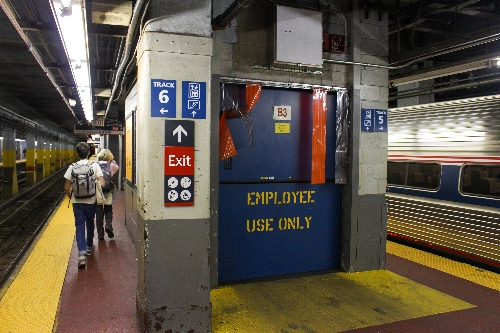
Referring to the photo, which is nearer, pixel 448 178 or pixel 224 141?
pixel 224 141

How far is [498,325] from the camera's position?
4410 mm

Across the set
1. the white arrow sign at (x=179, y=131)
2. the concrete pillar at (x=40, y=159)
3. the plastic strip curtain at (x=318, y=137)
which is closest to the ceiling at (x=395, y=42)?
the plastic strip curtain at (x=318, y=137)

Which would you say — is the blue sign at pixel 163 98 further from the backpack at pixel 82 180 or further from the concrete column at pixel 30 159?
the concrete column at pixel 30 159

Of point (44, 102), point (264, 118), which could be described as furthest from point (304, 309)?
point (44, 102)

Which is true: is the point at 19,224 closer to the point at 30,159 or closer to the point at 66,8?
the point at 66,8

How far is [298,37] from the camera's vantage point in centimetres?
542

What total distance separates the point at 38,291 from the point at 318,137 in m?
4.49

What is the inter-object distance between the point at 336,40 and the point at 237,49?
5.39 ft

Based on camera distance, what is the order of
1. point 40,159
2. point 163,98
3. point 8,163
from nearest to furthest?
point 163,98 → point 8,163 → point 40,159

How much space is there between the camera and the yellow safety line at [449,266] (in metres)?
5.93

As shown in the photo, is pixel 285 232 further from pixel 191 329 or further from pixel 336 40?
pixel 336 40

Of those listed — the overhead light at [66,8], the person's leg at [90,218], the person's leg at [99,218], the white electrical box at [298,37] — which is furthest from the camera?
the person's leg at [99,218]

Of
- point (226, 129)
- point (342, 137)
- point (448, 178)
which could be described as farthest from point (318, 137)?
point (448, 178)

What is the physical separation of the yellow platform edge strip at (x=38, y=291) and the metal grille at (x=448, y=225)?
652 centimetres
